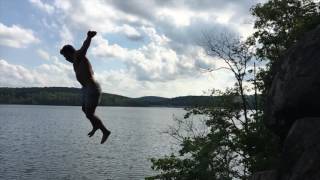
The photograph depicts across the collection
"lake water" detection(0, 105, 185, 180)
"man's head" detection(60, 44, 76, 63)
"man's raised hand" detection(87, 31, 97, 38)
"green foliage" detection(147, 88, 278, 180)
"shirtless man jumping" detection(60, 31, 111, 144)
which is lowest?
"lake water" detection(0, 105, 185, 180)

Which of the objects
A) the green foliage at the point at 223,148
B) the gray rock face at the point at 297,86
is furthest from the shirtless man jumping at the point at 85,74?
the green foliage at the point at 223,148

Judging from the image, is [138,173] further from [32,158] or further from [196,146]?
[196,146]

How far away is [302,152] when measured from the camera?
11.5 m

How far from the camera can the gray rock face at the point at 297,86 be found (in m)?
11.8

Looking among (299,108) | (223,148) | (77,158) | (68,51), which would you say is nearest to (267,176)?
(299,108)

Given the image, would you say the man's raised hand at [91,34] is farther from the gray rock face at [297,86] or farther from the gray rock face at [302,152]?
the gray rock face at [297,86]

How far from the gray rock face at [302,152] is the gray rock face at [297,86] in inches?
19.3

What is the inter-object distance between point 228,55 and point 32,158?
1244 inches

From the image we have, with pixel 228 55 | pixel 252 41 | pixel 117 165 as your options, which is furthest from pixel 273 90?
pixel 117 165

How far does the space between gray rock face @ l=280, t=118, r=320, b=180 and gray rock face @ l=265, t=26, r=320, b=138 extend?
0.49m

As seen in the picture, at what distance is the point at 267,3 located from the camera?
87.8 ft

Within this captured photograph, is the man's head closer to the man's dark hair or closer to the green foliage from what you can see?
the man's dark hair

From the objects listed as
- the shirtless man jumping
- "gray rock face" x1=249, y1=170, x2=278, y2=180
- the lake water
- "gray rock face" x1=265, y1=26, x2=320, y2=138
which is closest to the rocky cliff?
"gray rock face" x1=265, y1=26, x2=320, y2=138

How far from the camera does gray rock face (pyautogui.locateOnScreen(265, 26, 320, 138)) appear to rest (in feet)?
38.8
